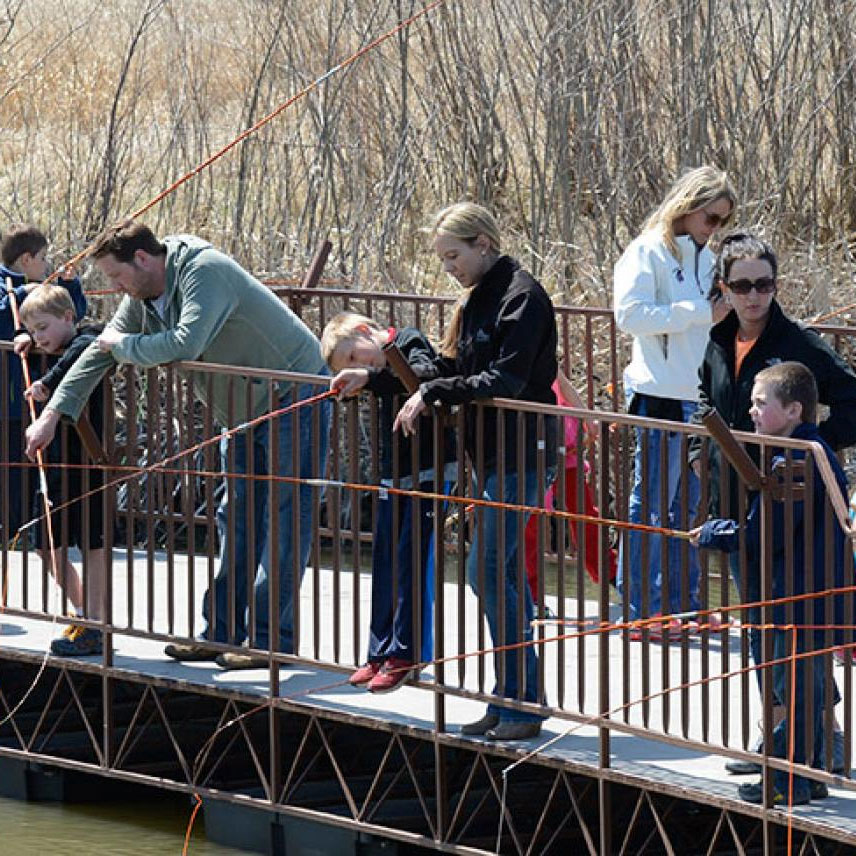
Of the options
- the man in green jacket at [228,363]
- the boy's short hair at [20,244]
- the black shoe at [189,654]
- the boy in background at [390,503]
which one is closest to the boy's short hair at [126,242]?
the man in green jacket at [228,363]

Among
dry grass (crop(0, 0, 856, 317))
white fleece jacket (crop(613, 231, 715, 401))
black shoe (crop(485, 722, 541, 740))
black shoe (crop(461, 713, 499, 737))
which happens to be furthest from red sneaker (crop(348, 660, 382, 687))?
dry grass (crop(0, 0, 856, 317))

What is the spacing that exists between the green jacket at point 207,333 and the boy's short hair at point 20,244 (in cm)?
165

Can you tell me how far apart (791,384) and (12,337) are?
13.8 ft

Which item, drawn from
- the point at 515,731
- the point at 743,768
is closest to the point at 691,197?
the point at 515,731

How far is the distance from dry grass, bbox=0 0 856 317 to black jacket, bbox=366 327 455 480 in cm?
725

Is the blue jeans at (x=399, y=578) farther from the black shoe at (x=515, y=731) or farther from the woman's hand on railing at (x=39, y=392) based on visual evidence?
the woman's hand on railing at (x=39, y=392)

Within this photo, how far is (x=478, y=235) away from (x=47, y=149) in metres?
13.6

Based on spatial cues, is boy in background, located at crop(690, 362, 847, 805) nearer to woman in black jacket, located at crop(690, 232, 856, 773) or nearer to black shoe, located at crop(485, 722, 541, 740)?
woman in black jacket, located at crop(690, 232, 856, 773)

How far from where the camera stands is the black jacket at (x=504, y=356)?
25.1ft

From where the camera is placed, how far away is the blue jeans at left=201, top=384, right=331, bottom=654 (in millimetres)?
8555

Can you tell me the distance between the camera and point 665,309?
8898 mm

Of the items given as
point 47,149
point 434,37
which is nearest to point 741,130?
point 434,37

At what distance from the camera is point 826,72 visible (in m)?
16.3

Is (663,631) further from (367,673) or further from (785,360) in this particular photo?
(367,673)
